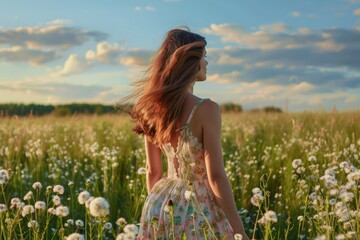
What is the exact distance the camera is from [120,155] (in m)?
7.98

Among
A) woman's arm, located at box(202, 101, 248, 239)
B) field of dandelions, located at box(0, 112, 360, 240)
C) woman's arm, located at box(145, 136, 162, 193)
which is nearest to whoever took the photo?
woman's arm, located at box(202, 101, 248, 239)

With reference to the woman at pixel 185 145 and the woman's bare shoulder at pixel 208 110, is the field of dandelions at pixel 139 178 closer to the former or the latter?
the woman at pixel 185 145

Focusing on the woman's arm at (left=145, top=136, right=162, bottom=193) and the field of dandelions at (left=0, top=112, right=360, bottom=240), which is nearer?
the woman's arm at (left=145, top=136, right=162, bottom=193)

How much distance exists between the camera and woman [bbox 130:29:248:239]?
3336 mm

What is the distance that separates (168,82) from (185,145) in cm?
41

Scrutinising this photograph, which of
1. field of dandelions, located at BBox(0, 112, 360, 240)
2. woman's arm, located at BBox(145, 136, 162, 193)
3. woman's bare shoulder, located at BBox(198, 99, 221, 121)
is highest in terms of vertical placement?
woman's bare shoulder, located at BBox(198, 99, 221, 121)

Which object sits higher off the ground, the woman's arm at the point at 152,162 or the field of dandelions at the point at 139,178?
the woman's arm at the point at 152,162

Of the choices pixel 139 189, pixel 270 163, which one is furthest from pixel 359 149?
pixel 139 189

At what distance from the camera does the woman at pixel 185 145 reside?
334 centimetres

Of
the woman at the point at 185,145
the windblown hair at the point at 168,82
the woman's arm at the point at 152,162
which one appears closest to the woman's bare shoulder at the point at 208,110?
the woman at the point at 185,145

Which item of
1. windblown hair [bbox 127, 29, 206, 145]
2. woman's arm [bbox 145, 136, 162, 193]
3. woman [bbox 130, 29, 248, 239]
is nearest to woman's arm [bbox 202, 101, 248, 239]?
woman [bbox 130, 29, 248, 239]

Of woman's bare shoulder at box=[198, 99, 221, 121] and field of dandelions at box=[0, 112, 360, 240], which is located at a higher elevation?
woman's bare shoulder at box=[198, 99, 221, 121]

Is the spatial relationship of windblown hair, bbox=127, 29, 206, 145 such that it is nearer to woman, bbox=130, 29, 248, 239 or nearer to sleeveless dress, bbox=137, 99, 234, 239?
woman, bbox=130, 29, 248, 239

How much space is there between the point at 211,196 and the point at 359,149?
4.23 m
